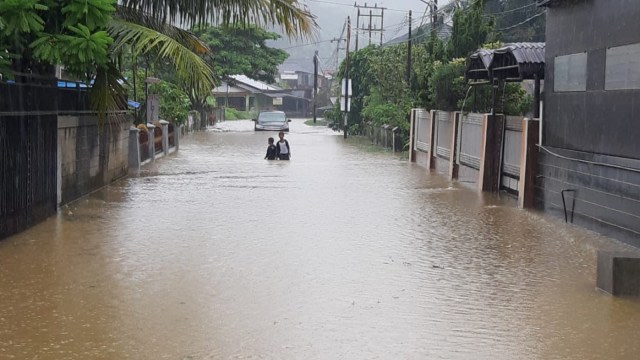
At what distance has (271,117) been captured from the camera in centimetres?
5366

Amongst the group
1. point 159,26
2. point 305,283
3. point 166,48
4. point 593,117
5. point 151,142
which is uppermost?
point 159,26

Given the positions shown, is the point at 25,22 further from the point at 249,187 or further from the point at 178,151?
the point at 178,151

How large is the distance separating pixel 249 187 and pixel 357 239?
23.0 ft

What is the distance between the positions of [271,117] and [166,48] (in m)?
40.9

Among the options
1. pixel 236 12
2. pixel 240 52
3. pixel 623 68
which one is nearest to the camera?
pixel 623 68

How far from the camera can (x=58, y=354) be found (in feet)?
20.8

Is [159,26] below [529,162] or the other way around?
the other way around

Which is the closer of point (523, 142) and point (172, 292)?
point (172, 292)

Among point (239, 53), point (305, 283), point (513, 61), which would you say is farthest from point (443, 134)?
point (239, 53)

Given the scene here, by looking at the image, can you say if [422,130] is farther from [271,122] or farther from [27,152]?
[271,122]

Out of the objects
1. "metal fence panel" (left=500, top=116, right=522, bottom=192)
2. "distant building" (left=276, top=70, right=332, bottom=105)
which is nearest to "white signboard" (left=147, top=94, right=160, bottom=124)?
"metal fence panel" (left=500, top=116, right=522, bottom=192)

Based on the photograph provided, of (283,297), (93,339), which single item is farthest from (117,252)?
(93,339)

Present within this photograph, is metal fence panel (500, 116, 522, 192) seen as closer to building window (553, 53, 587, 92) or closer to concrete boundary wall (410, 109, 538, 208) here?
concrete boundary wall (410, 109, 538, 208)

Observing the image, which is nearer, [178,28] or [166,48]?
[166,48]
